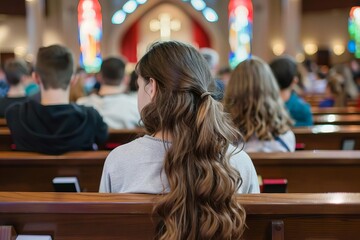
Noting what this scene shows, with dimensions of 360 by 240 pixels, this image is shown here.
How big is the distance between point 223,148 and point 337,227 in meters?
0.39

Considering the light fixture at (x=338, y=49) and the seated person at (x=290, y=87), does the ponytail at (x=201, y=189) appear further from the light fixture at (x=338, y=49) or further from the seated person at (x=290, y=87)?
the light fixture at (x=338, y=49)

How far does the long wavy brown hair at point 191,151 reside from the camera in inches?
53.5

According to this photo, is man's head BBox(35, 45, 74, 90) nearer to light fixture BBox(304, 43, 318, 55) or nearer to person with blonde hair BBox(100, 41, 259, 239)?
person with blonde hair BBox(100, 41, 259, 239)

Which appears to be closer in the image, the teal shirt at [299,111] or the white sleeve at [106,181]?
the white sleeve at [106,181]

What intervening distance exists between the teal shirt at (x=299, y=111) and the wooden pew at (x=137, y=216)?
2.36 meters

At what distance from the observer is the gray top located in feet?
4.87

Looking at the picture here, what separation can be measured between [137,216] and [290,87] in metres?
2.44

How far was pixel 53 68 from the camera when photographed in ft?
9.15

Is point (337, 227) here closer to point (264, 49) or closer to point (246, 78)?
point (246, 78)

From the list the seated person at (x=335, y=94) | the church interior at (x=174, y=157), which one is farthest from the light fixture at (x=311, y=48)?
the church interior at (x=174, y=157)

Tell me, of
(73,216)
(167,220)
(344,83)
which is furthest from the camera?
(344,83)

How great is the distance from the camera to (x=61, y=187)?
7.10 ft

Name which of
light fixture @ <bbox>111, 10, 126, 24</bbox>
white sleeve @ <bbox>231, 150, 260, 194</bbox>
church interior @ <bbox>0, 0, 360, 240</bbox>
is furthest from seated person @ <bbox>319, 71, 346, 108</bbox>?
light fixture @ <bbox>111, 10, 126, 24</bbox>

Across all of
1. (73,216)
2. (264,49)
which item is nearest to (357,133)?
(73,216)
